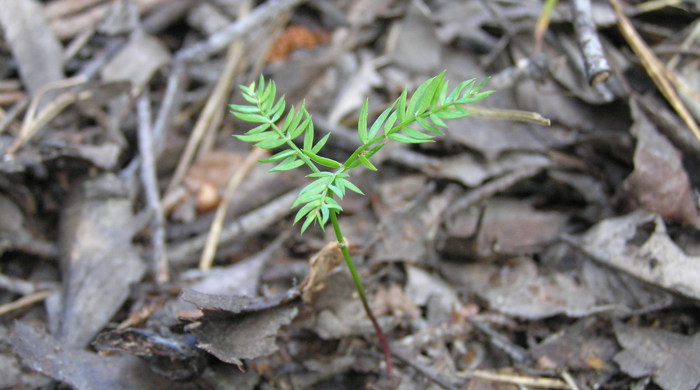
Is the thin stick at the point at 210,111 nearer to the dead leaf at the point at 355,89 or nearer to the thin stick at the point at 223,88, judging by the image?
the thin stick at the point at 223,88

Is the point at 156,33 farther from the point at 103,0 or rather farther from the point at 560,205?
the point at 560,205

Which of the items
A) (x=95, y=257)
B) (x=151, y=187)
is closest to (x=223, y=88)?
Result: (x=151, y=187)

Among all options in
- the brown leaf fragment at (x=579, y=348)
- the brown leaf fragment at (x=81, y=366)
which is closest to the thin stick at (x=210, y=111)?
the brown leaf fragment at (x=81, y=366)

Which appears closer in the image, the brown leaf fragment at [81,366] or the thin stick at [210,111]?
the brown leaf fragment at [81,366]

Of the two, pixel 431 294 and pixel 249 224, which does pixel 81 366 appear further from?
pixel 431 294

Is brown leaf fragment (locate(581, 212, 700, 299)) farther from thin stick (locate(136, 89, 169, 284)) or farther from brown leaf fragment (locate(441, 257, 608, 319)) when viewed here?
thin stick (locate(136, 89, 169, 284))

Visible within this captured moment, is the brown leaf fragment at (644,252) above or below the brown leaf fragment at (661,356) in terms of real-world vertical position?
above
